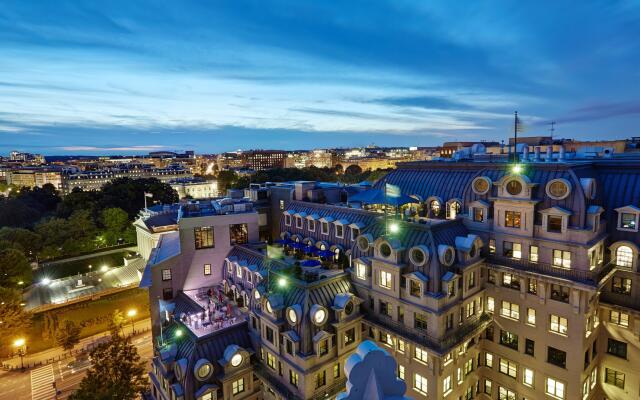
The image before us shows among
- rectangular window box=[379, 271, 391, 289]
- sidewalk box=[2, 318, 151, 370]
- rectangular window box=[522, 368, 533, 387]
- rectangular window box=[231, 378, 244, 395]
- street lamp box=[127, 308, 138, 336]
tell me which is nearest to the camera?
rectangular window box=[522, 368, 533, 387]

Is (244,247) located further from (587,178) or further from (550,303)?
(587,178)

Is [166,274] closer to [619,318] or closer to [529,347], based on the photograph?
[529,347]

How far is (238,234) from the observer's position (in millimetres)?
56625

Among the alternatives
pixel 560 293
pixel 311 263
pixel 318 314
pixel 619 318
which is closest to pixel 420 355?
pixel 318 314

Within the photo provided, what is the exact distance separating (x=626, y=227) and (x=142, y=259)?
100754 millimetres

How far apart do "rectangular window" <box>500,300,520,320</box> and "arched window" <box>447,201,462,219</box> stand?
12096 millimetres

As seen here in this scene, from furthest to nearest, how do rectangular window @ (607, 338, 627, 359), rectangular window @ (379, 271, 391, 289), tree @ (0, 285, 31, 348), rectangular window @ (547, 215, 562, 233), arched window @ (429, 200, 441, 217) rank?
tree @ (0, 285, 31, 348) → arched window @ (429, 200, 441, 217) → rectangular window @ (379, 271, 391, 289) → rectangular window @ (607, 338, 627, 359) → rectangular window @ (547, 215, 562, 233)

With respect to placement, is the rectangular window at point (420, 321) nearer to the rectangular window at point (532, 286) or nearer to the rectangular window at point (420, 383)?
the rectangular window at point (420, 383)

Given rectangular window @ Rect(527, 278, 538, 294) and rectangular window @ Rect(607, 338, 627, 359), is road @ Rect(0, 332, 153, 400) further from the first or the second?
rectangular window @ Rect(607, 338, 627, 359)

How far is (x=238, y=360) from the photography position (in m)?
38.2

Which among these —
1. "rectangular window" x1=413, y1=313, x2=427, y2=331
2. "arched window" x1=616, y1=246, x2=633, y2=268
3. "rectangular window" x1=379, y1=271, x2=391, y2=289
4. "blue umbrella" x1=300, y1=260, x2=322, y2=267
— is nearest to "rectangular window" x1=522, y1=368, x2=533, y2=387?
"rectangular window" x1=413, y1=313, x2=427, y2=331

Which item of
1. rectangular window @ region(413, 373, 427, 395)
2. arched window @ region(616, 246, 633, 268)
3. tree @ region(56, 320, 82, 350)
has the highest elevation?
arched window @ region(616, 246, 633, 268)

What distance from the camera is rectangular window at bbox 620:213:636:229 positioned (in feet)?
118

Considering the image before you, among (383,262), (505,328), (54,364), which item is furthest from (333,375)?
(54,364)
